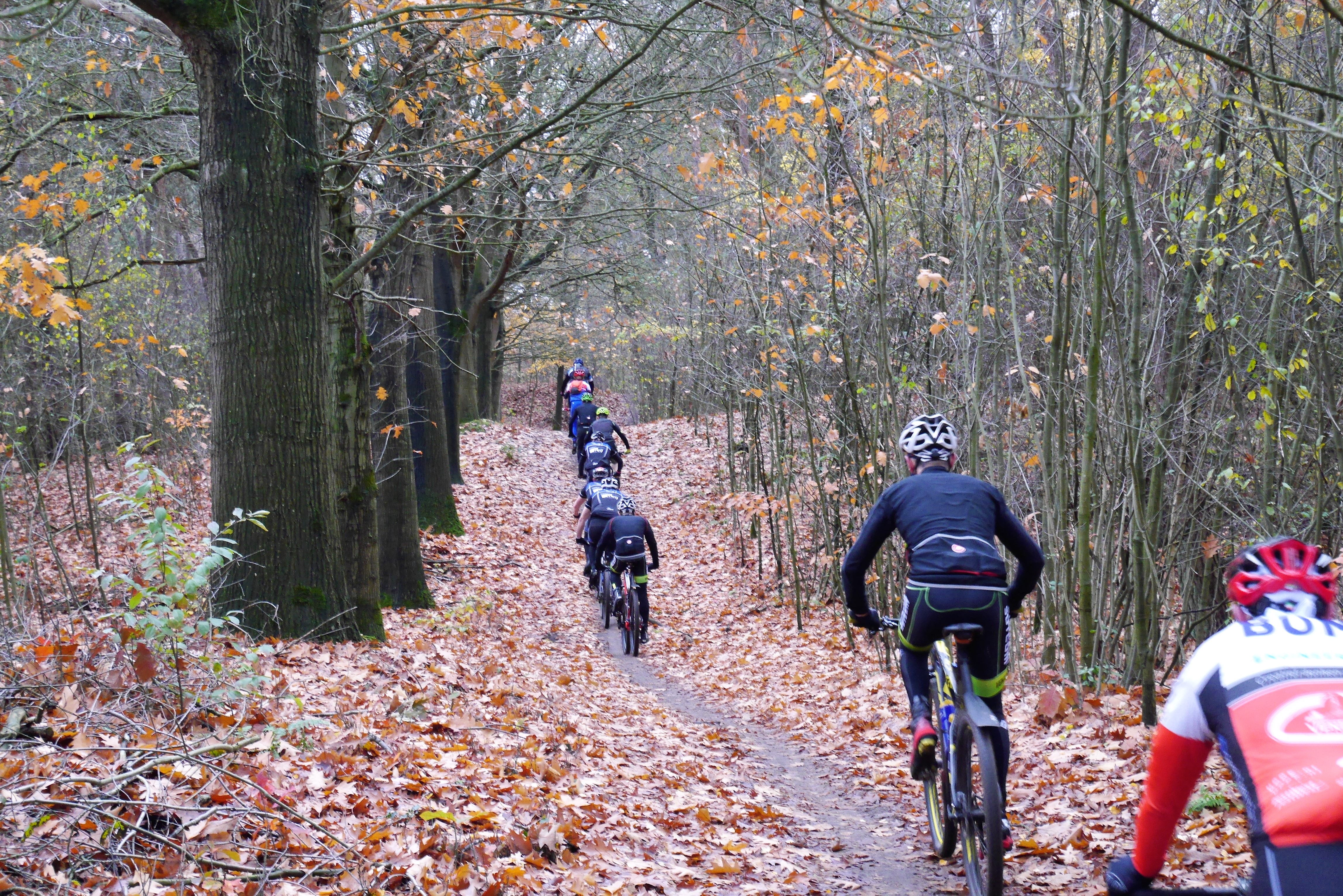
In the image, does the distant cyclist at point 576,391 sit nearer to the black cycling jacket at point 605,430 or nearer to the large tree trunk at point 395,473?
the black cycling jacket at point 605,430

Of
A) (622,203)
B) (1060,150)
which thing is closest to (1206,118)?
(1060,150)

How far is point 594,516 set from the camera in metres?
12.5

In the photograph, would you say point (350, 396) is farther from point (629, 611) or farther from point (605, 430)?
point (605, 430)

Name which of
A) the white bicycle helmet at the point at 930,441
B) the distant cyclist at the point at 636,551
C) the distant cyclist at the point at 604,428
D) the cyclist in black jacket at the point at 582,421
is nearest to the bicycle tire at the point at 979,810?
the white bicycle helmet at the point at 930,441

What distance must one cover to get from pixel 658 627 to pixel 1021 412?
6.98m

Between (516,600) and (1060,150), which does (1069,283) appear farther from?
(516,600)

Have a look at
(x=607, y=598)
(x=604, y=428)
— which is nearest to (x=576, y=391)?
(x=604, y=428)

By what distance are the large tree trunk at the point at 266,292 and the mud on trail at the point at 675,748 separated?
6.56ft

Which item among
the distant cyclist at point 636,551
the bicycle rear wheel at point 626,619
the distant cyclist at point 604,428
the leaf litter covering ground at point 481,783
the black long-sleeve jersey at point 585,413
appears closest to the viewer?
the leaf litter covering ground at point 481,783

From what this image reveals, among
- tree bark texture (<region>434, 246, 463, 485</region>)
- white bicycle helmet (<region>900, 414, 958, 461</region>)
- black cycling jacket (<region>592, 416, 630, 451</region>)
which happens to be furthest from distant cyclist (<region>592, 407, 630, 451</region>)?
white bicycle helmet (<region>900, 414, 958, 461</region>)

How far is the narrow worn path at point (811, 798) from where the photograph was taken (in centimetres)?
477

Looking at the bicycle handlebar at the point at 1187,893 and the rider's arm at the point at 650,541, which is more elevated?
the bicycle handlebar at the point at 1187,893

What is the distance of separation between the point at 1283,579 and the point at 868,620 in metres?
2.57

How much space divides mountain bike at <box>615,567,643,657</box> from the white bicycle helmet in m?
6.95
